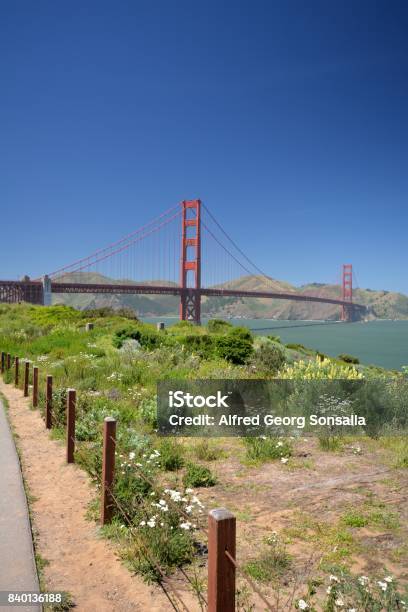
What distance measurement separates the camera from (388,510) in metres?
5.06

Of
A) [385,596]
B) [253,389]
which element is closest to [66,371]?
[253,389]

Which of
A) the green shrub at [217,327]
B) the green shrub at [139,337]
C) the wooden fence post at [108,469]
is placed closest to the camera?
the wooden fence post at [108,469]

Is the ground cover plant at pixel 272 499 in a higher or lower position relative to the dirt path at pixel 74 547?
higher

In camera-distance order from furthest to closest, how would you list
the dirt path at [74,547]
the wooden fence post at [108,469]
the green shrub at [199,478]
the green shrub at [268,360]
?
1. the green shrub at [268,360]
2. the green shrub at [199,478]
3. the wooden fence post at [108,469]
4. the dirt path at [74,547]

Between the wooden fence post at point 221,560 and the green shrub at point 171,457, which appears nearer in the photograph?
the wooden fence post at point 221,560

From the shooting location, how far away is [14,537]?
452 centimetres

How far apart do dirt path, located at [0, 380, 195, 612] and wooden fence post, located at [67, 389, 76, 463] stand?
0.18m

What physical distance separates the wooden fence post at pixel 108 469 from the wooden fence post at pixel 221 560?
8.29 ft

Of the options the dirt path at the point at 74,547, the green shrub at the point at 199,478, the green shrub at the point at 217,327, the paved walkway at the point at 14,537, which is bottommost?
the dirt path at the point at 74,547

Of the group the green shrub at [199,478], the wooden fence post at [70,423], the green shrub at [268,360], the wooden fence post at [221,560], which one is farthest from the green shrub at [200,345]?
the wooden fence post at [221,560]

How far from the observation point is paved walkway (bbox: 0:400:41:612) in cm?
379

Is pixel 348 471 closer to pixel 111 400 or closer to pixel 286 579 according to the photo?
pixel 286 579

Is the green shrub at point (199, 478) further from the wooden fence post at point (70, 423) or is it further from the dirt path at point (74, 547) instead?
the wooden fence post at point (70, 423)

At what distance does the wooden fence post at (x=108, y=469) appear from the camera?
16.3 feet
